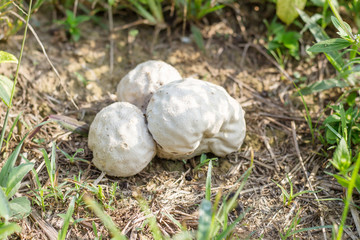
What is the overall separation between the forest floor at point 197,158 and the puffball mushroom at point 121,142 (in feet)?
0.47

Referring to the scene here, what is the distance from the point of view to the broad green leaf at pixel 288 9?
299cm

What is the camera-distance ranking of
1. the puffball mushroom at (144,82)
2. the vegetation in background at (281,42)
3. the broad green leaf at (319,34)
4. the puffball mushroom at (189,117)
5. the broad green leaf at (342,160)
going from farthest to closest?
the vegetation in background at (281,42)
the broad green leaf at (319,34)
the puffball mushroom at (144,82)
the puffball mushroom at (189,117)
the broad green leaf at (342,160)

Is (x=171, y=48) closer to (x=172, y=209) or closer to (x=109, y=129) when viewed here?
(x=109, y=129)

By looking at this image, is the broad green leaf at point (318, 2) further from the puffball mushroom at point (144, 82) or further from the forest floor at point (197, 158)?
the puffball mushroom at point (144, 82)

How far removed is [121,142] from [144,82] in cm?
50

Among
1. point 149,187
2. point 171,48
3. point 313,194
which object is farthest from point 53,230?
point 171,48

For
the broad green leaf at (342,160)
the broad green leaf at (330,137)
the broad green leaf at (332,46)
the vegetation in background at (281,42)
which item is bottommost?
the broad green leaf at (330,137)

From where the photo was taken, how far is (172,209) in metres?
2.14

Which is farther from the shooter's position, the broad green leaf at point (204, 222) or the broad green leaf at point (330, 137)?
the broad green leaf at point (330, 137)

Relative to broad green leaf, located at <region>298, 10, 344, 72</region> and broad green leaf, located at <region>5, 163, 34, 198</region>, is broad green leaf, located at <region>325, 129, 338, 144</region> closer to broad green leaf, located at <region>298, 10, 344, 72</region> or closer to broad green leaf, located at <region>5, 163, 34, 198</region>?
broad green leaf, located at <region>298, 10, 344, 72</region>

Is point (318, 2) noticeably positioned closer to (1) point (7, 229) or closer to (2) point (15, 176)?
(2) point (15, 176)

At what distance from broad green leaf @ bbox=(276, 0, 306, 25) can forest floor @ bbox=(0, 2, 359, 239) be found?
31cm

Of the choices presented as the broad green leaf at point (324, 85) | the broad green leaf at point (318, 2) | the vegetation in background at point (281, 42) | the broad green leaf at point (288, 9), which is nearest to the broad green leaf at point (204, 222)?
the broad green leaf at point (324, 85)

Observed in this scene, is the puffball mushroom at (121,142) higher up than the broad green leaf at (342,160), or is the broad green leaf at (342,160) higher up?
the puffball mushroom at (121,142)
